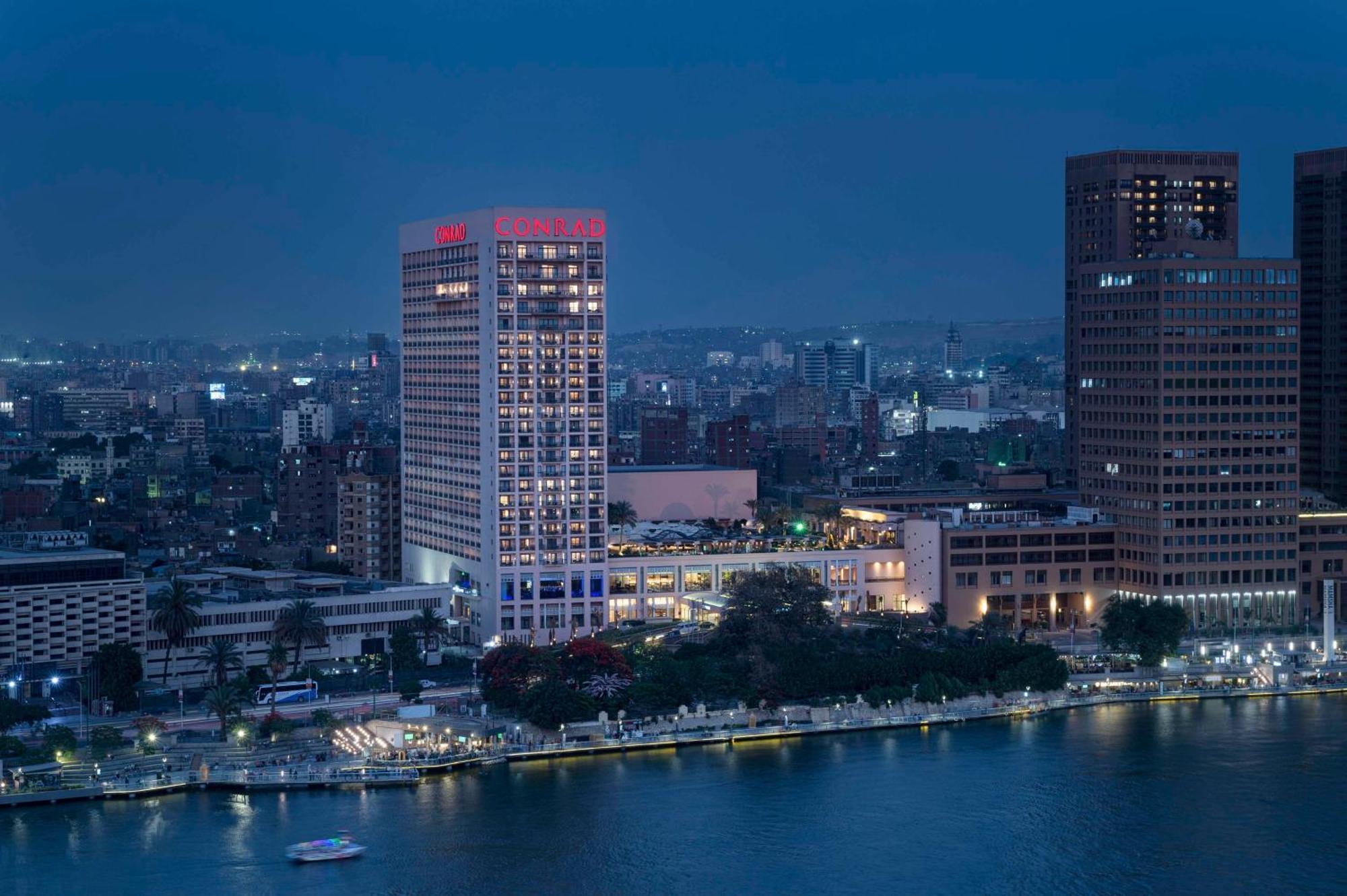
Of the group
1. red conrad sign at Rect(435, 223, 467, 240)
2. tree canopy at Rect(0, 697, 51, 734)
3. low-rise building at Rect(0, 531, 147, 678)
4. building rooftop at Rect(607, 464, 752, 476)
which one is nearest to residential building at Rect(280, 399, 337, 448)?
building rooftop at Rect(607, 464, 752, 476)

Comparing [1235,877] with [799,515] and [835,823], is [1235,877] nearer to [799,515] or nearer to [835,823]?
[835,823]

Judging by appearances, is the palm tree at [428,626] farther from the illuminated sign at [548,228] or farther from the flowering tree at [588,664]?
the illuminated sign at [548,228]

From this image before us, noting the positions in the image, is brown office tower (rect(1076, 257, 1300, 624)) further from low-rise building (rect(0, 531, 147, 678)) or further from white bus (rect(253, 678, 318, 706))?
low-rise building (rect(0, 531, 147, 678))

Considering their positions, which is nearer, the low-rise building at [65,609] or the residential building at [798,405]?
the low-rise building at [65,609]

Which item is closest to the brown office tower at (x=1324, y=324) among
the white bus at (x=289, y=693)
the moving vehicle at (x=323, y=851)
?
the white bus at (x=289, y=693)

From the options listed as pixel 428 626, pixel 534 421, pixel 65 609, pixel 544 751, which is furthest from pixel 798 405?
pixel 544 751
